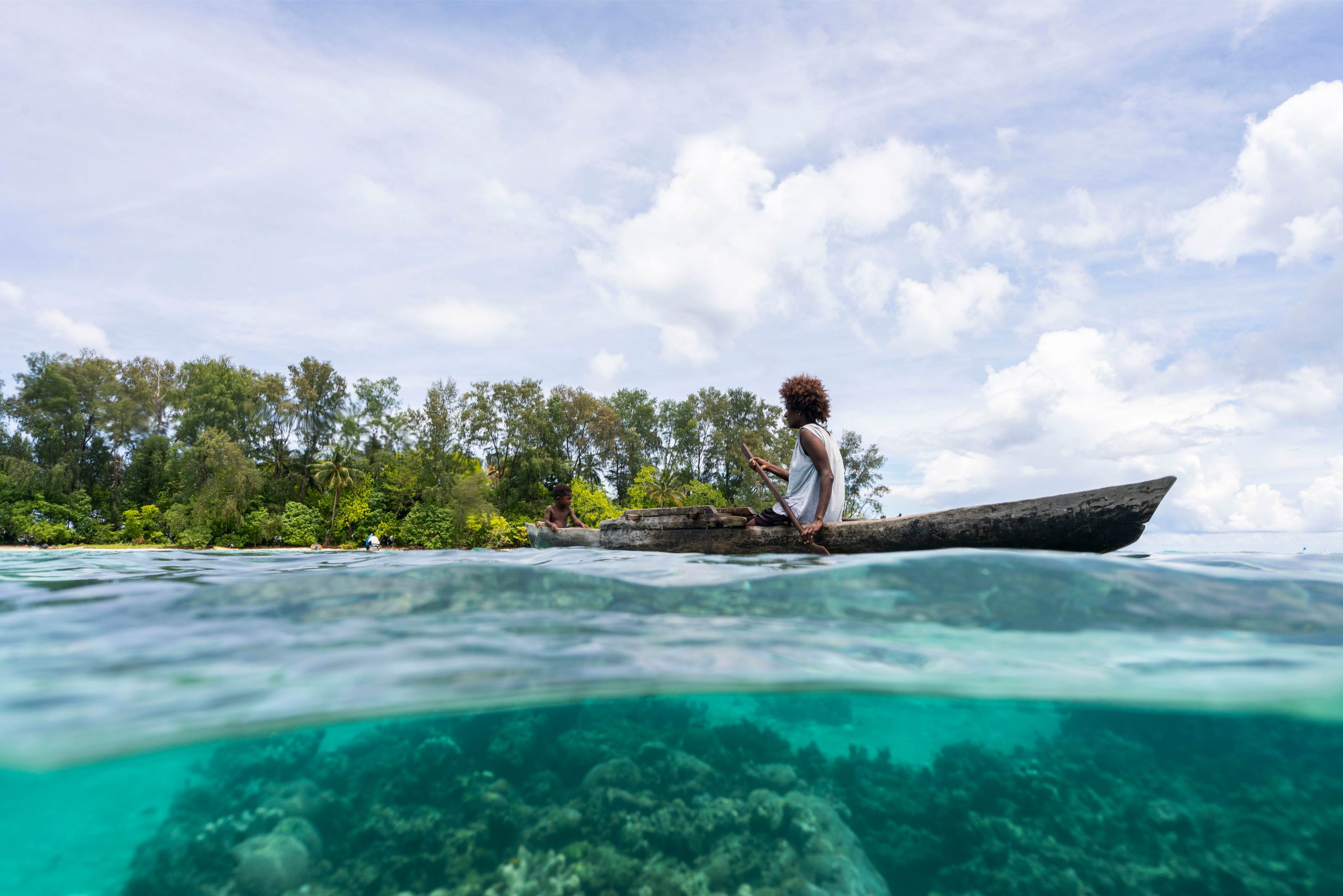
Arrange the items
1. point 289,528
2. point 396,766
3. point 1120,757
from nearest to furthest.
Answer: point 396,766, point 1120,757, point 289,528

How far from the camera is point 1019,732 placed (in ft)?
16.8

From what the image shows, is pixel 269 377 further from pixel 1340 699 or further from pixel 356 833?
pixel 1340 699

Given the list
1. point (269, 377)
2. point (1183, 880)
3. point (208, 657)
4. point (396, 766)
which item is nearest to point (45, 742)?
point (208, 657)

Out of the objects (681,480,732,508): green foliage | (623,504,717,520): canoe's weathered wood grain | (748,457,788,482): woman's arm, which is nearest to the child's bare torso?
(623,504,717,520): canoe's weathered wood grain

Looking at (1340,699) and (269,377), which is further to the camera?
(269,377)

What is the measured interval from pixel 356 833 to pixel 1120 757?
5534 millimetres

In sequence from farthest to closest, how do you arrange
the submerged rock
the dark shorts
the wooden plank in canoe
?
the dark shorts < the wooden plank in canoe < the submerged rock

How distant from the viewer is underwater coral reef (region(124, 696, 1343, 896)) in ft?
11.6

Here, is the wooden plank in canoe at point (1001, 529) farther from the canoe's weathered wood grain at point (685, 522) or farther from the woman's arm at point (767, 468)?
the woman's arm at point (767, 468)

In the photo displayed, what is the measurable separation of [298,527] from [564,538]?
41697 millimetres

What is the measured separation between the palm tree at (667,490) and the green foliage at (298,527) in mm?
24622

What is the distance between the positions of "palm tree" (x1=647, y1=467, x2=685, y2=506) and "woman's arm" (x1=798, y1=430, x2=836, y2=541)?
4036 cm

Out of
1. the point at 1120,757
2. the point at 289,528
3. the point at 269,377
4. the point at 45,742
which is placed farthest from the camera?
the point at 269,377

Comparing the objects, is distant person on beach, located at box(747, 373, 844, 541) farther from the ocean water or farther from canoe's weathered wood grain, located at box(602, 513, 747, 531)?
the ocean water
